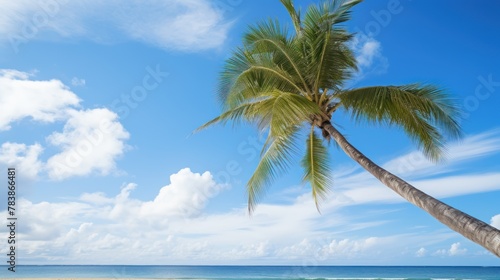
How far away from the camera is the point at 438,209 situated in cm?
542

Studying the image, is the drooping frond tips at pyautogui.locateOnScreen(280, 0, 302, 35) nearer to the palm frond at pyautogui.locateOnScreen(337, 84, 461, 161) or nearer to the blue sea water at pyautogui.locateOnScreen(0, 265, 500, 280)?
the palm frond at pyautogui.locateOnScreen(337, 84, 461, 161)

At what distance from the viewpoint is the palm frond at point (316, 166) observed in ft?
31.7

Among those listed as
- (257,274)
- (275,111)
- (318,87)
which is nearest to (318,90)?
(318,87)

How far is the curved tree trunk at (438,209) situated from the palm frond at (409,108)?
2.42 feet

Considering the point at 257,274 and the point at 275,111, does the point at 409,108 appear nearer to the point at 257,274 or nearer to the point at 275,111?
the point at 275,111

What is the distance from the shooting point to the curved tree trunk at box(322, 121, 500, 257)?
4.39m

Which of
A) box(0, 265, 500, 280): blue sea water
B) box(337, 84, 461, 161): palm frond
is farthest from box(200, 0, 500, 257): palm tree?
box(0, 265, 500, 280): blue sea water

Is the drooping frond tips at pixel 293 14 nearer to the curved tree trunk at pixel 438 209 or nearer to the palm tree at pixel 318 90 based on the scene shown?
the palm tree at pixel 318 90

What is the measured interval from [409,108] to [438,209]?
9.93 feet

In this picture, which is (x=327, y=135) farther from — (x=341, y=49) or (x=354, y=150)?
(x=341, y=49)

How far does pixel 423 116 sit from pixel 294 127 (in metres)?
2.51

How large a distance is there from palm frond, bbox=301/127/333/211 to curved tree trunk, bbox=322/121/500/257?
5.21 ft

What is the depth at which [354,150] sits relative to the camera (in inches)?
300

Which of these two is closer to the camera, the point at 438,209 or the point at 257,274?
the point at 438,209
